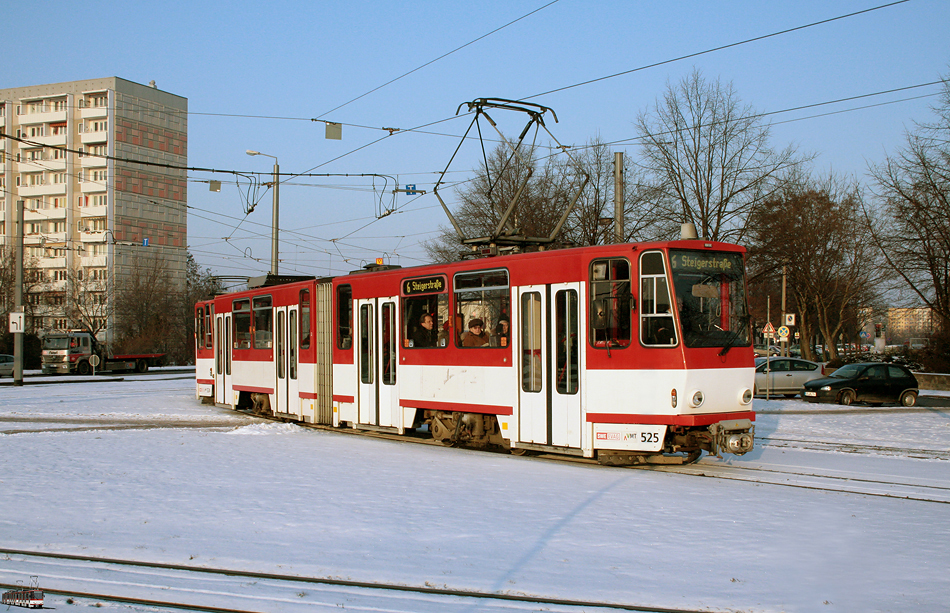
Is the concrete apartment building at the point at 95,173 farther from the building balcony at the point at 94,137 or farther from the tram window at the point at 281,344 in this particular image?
the tram window at the point at 281,344

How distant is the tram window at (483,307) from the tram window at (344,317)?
3.29 meters

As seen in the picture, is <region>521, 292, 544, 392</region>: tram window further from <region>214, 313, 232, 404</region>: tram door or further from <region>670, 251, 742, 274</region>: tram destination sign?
<region>214, 313, 232, 404</region>: tram door

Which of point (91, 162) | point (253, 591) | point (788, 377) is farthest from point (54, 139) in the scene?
point (253, 591)

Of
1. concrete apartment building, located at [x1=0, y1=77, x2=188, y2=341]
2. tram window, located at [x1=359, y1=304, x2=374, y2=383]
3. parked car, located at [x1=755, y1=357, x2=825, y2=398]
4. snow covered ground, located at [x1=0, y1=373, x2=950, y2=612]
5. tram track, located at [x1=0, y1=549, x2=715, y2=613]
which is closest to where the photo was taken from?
tram track, located at [x1=0, y1=549, x2=715, y2=613]

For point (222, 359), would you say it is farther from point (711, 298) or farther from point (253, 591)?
point (253, 591)

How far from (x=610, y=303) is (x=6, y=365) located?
Result: 136 ft

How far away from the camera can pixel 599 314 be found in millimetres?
10773

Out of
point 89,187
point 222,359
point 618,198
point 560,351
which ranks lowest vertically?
point 222,359

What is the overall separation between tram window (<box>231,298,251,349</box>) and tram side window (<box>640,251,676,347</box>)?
39.2 feet

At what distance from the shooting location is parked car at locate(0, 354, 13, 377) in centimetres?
4197

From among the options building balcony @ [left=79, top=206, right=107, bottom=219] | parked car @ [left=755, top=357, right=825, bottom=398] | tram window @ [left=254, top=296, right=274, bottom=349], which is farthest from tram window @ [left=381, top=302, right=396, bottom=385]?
building balcony @ [left=79, top=206, right=107, bottom=219]

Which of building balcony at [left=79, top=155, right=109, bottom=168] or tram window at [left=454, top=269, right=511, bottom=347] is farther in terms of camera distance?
building balcony at [left=79, top=155, right=109, bottom=168]

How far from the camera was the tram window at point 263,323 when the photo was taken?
18.3m

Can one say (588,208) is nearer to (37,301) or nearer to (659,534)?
(659,534)
